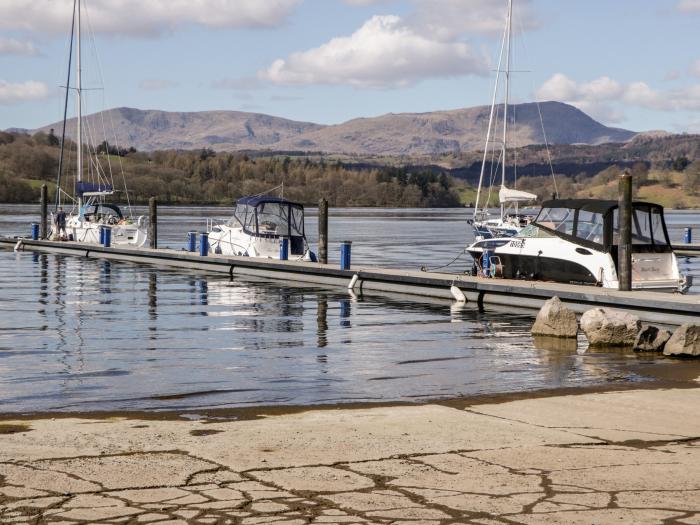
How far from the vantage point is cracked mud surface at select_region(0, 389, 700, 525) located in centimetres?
715

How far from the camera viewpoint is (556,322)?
20234mm

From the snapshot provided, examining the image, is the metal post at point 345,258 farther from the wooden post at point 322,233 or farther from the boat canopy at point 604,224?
the boat canopy at point 604,224

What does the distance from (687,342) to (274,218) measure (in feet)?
92.5

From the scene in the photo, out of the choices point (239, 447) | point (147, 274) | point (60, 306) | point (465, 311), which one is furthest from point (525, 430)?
point (147, 274)

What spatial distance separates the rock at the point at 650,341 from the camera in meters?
18.0

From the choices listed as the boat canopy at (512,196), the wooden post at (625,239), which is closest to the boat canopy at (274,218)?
the wooden post at (625,239)

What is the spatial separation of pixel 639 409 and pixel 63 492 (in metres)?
6.72

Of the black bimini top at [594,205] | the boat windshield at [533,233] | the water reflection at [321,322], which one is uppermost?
the black bimini top at [594,205]

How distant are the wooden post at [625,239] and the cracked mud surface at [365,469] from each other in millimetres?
14264

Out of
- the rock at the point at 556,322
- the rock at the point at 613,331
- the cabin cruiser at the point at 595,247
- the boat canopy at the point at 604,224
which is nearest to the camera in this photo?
the rock at the point at 613,331

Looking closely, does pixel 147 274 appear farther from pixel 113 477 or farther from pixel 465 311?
pixel 113 477

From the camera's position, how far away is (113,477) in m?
8.05

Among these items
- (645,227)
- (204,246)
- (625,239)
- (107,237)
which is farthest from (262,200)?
(625,239)

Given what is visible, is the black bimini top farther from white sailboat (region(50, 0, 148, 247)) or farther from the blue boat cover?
white sailboat (region(50, 0, 148, 247))
